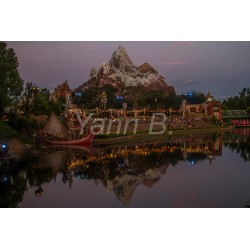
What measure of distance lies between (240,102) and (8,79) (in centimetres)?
7792

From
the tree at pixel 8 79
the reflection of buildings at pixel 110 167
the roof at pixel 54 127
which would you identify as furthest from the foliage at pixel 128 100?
the reflection of buildings at pixel 110 167

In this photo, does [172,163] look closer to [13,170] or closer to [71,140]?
[13,170]

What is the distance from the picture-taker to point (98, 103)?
6969 cm

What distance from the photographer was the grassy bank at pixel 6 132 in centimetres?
2772

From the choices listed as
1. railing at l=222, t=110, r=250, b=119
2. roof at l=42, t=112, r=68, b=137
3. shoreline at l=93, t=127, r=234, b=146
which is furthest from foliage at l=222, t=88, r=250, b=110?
roof at l=42, t=112, r=68, b=137

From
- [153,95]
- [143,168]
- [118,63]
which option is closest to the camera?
[143,168]

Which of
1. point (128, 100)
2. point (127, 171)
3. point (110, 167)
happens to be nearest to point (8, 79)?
point (110, 167)

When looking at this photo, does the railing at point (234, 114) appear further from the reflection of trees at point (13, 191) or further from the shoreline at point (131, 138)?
the reflection of trees at point (13, 191)

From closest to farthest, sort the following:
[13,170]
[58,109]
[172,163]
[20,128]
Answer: [13,170] < [172,163] < [20,128] < [58,109]

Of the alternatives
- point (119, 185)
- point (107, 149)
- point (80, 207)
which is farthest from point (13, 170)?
point (107, 149)

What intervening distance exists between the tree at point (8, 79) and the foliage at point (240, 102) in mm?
73157

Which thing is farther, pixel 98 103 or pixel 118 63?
pixel 118 63

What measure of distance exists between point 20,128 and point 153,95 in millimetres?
48033

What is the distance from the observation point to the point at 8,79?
2980 cm
